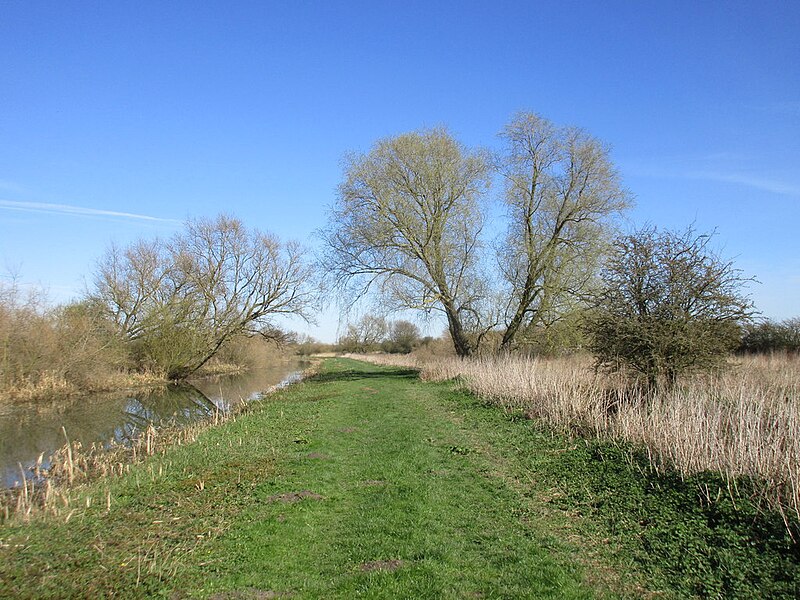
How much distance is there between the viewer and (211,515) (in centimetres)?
625

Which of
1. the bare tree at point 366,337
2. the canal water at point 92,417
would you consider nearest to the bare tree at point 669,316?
the canal water at point 92,417

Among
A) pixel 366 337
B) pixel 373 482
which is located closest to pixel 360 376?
pixel 373 482

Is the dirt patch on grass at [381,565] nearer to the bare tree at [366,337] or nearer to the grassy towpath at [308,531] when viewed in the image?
the grassy towpath at [308,531]

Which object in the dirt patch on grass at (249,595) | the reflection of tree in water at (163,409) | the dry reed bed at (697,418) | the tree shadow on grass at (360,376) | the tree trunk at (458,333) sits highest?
the tree trunk at (458,333)

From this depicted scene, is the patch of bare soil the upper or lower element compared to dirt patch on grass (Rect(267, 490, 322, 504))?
upper

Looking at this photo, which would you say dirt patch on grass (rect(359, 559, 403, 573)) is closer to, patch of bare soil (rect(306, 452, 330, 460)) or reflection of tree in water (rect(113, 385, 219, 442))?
patch of bare soil (rect(306, 452, 330, 460))

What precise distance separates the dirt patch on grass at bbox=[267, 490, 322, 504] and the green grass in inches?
1.2

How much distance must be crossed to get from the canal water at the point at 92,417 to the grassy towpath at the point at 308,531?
3458 mm

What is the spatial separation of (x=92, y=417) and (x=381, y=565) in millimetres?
16570

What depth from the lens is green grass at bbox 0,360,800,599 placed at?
436 cm

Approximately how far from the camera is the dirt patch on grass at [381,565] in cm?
468

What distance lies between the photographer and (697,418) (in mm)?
7633

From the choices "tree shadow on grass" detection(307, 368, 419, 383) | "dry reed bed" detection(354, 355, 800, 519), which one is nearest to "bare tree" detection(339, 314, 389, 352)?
"tree shadow on grass" detection(307, 368, 419, 383)

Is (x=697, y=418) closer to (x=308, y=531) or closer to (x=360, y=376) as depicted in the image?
(x=308, y=531)
